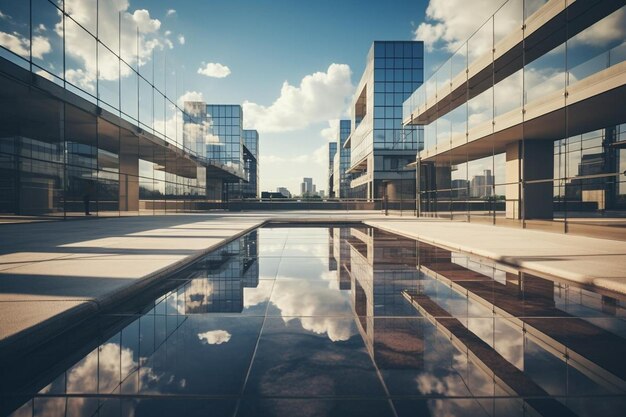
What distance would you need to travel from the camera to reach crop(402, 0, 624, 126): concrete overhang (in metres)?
11.8

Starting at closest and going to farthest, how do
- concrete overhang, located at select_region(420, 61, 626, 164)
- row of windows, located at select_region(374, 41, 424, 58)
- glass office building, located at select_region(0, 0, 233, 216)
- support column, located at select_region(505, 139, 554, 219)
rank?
1. concrete overhang, located at select_region(420, 61, 626, 164)
2. glass office building, located at select_region(0, 0, 233, 216)
3. support column, located at select_region(505, 139, 554, 219)
4. row of windows, located at select_region(374, 41, 424, 58)

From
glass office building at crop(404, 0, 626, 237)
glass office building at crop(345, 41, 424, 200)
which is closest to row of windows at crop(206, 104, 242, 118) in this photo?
glass office building at crop(345, 41, 424, 200)

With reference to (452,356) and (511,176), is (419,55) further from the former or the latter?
(452,356)

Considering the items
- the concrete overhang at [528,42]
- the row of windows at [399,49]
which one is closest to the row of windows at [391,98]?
the row of windows at [399,49]

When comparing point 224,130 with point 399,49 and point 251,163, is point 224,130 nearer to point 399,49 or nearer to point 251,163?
point 251,163

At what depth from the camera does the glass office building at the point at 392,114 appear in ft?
136

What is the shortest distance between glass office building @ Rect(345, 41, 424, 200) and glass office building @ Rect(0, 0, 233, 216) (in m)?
23.1

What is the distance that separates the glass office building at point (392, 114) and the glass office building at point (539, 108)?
60.1ft

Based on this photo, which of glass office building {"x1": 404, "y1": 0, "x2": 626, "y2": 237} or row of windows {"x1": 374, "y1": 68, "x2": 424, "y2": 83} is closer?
glass office building {"x1": 404, "y1": 0, "x2": 626, "y2": 237}

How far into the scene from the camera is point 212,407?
6.30ft

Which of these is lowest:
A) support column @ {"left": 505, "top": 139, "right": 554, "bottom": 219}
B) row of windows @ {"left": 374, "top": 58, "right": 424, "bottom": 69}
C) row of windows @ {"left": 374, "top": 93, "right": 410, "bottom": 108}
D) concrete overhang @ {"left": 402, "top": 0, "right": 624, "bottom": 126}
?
support column @ {"left": 505, "top": 139, "right": 554, "bottom": 219}

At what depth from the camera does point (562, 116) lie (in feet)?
42.2

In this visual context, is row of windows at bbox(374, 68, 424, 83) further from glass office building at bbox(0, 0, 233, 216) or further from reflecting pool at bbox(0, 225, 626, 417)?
reflecting pool at bbox(0, 225, 626, 417)

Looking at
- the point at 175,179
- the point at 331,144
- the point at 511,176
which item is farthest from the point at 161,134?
the point at 331,144
